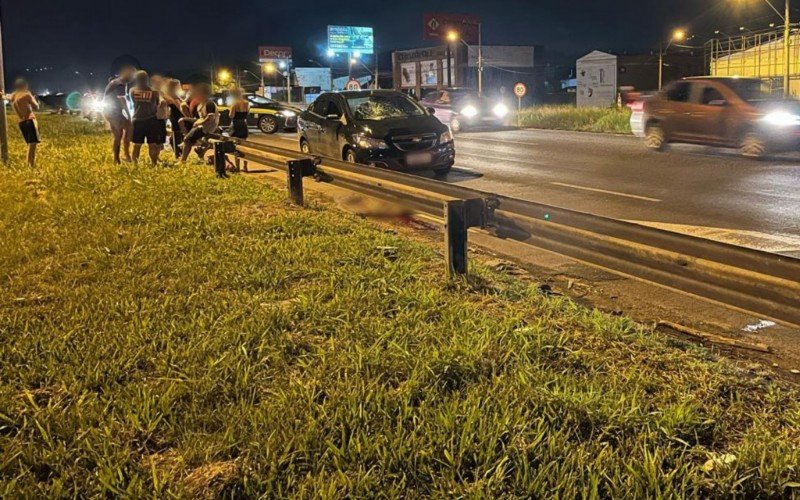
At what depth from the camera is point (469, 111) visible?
2795 cm

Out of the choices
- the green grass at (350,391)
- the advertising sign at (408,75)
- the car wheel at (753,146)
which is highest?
the advertising sign at (408,75)

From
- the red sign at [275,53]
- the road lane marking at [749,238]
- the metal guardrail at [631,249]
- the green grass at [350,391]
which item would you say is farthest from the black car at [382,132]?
the red sign at [275,53]

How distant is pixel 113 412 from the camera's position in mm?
3227

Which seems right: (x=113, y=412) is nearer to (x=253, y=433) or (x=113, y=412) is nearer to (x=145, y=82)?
(x=253, y=433)

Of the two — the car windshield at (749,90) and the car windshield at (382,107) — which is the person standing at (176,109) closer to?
the car windshield at (382,107)

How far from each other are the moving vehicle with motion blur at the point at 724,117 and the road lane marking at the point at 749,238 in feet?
25.3

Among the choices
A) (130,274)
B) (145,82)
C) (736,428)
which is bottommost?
(736,428)

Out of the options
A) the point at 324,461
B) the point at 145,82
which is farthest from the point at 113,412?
the point at 145,82

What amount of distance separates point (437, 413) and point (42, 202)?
24.8 ft

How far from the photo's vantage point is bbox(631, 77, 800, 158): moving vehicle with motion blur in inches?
567

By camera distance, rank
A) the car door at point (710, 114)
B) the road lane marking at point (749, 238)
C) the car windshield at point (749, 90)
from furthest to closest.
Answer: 1. the car door at point (710, 114)
2. the car windshield at point (749, 90)
3. the road lane marking at point (749, 238)

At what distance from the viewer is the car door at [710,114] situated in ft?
50.1

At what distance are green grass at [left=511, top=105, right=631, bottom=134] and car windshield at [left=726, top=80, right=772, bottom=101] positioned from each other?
951cm

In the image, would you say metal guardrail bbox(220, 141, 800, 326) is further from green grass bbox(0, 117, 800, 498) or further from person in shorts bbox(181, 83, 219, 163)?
person in shorts bbox(181, 83, 219, 163)
